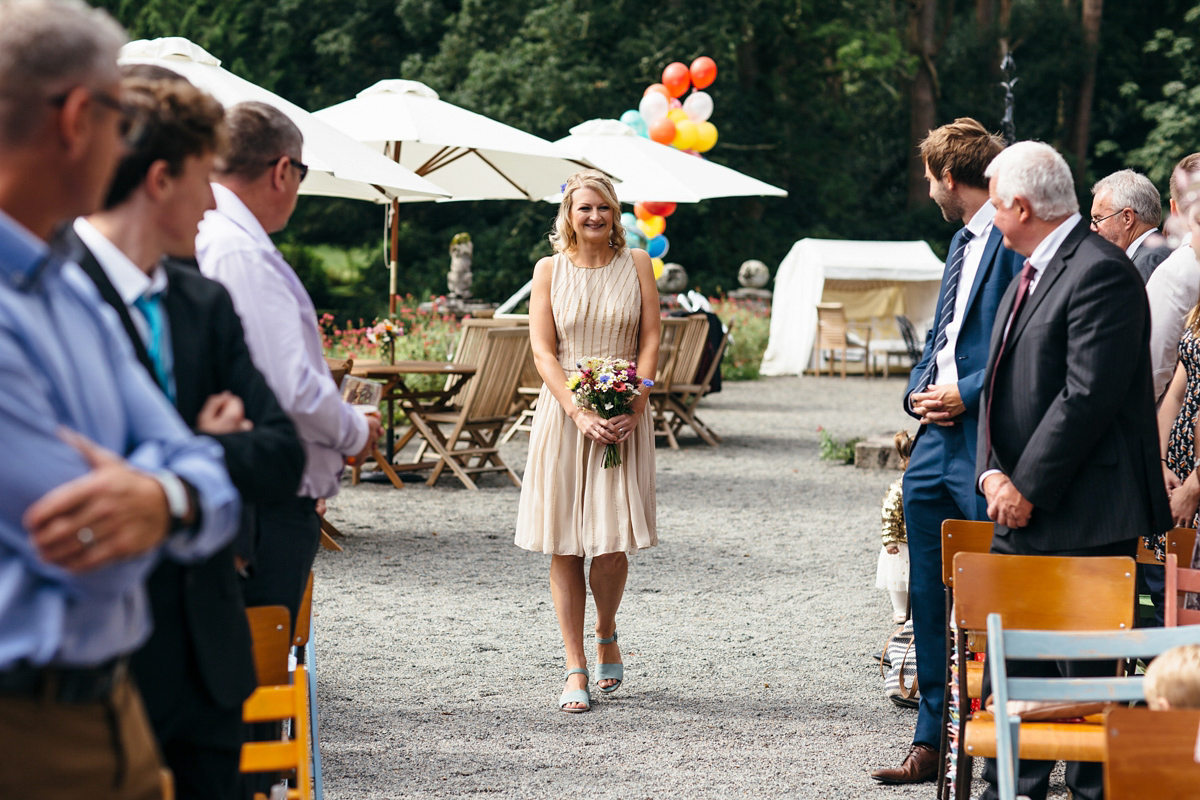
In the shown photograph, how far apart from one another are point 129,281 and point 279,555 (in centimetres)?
88

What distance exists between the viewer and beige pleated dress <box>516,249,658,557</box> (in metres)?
4.70

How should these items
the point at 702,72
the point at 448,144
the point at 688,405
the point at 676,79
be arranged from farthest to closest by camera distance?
the point at 676,79
the point at 702,72
the point at 688,405
the point at 448,144

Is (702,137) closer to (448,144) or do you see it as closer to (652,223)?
(652,223)

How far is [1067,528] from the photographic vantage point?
3.41 m

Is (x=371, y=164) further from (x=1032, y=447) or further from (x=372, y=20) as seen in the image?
(x=372, y=20)

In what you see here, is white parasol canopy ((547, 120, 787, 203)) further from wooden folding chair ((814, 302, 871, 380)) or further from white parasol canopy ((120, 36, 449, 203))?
wooden folding chair ((814, 302, 871, 380))

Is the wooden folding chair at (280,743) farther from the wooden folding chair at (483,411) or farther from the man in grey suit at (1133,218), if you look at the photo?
the wooden folding chair at (483,411)

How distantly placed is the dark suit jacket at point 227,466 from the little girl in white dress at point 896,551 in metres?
3.07

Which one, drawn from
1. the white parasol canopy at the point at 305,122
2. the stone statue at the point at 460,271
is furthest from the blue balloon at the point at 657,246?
the white parasol canopy at the point at 305,122

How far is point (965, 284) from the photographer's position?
13.4 feet

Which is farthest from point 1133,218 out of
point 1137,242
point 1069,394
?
point 1069,394

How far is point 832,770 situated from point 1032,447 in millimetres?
1335

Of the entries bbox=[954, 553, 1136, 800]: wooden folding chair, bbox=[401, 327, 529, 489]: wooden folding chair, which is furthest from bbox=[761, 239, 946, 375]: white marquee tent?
bbox=[954, 553, 1136, 800]: wooden folding chair

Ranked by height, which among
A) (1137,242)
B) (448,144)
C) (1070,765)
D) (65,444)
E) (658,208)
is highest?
(448,144)
